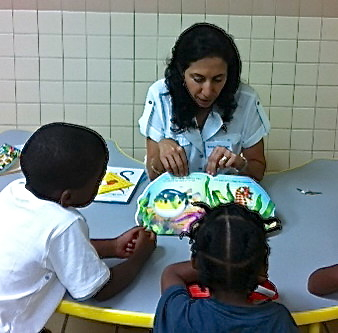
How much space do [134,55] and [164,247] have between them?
139cm

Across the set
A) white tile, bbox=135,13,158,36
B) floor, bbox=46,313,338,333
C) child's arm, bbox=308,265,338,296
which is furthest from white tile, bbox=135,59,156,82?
child's arm, bbox=308,265,338,296

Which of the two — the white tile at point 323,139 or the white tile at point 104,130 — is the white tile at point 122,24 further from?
the white tile at point 323,139

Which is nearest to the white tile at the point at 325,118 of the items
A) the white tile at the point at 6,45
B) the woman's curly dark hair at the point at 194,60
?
the woman's curly dark hair at the point at 194,60

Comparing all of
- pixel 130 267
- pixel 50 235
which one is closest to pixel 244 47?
pixel 130 267

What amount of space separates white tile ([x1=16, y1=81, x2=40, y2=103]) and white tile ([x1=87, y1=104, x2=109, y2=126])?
246mm

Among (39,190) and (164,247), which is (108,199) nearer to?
(164,247)

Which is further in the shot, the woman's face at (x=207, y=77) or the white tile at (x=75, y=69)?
the white tile at (x=75, y=69)

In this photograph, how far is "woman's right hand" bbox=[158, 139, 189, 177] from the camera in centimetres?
191

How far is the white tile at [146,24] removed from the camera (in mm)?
2789

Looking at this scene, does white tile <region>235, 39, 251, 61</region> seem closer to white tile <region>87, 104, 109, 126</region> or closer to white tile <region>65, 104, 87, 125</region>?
white tile <region>87, 104, 109, 126</region>

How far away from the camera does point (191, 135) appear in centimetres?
217

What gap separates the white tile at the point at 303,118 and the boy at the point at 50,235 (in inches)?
66.5

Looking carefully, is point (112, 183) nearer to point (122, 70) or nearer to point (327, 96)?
point (122, 70)

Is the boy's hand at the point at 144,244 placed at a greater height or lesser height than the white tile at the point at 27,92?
lesser
